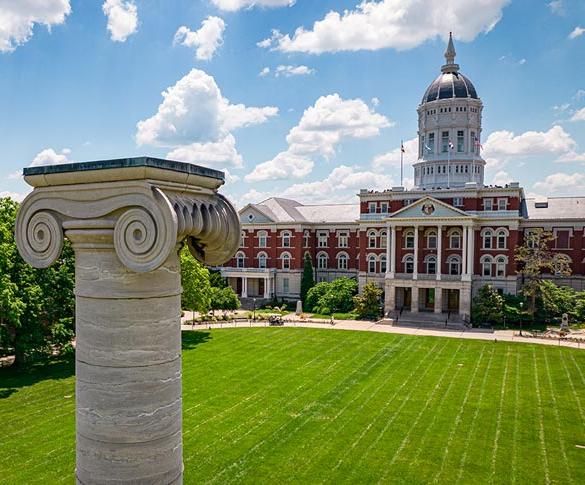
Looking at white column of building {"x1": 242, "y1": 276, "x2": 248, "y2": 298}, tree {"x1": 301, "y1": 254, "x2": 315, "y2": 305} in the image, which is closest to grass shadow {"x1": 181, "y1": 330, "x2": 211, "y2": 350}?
tree {"x1": 301, "y1": 254, "x2": 315, "y2": 305}

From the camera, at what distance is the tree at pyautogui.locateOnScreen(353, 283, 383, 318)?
49819 millimetres

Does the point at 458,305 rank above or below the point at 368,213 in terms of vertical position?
below

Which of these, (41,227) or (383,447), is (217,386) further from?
(41,227)

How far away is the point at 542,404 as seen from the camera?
23609mm

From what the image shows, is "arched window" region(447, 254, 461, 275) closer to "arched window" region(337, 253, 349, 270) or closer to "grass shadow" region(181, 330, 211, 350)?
"arched window" region(337, 253, 349, 270)

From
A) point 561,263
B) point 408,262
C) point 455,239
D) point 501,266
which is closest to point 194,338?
point 408,262

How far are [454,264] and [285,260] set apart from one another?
20058 mm

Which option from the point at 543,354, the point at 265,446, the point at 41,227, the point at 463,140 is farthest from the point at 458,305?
the point at 41,227

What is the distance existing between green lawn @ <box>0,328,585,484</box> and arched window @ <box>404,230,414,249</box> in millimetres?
19016

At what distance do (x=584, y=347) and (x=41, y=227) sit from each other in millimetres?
39515

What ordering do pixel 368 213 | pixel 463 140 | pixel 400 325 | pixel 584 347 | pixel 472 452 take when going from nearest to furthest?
pixel 472 452 → pixel 584 347 → pixel 400 325 → pixel 368 213 → pixel 463 140

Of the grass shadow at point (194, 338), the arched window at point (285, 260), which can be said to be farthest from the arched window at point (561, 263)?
the grass shadow at point (194, 338)

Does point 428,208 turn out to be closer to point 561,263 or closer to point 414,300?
point 414,300

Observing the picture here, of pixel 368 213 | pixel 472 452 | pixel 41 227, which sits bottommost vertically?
pixel 472 452
